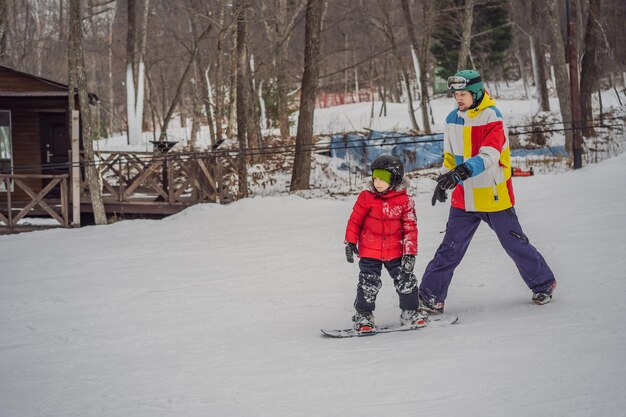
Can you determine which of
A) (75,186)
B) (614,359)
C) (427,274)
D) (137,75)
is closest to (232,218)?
(75,186)

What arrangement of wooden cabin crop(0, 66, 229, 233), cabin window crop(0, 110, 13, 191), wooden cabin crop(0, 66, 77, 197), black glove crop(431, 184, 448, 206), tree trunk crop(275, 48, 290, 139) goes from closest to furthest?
black glove crop(431, 184, 448, 206)
wooden cabin crop(0, 66, 229, 233)
wooden cabin crop(0, 66, 77, 197)
cabin window crop(0, 110, 13, 191)
tree trunk crop(275, 48, 290, 139)

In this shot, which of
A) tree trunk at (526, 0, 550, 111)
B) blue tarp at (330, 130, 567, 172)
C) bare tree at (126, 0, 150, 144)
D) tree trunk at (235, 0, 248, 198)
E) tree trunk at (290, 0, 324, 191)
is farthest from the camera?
tree trunk at (526, 0, 550, 111)

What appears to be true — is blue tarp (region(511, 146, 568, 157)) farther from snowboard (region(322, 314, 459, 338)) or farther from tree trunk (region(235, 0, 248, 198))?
snowboard (region(322, 314, 459, 338))

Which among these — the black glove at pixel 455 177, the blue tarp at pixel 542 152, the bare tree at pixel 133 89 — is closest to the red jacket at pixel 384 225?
the black glove at pixel 455 177

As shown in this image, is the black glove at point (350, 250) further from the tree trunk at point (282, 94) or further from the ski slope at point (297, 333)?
the tree trunk at point (282, 94)

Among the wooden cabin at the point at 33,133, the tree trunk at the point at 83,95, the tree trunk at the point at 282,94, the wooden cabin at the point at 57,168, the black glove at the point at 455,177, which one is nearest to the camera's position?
the black glove at the point at 455,177

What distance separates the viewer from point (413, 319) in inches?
207

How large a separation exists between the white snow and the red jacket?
2.06 feet

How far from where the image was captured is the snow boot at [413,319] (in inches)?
206

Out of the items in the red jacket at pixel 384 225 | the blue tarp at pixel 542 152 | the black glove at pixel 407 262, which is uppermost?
the blue tarp at pixel 542 152

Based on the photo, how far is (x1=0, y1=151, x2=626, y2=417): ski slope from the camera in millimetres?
3725

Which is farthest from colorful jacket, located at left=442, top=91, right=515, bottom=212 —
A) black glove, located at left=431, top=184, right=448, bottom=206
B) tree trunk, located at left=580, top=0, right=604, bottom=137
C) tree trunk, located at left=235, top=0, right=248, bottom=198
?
tree trunk, located at left=580, top=0, right=604, bottom=137

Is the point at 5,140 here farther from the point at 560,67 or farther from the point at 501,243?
the point at 501,243

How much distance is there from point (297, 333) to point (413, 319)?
908mm
